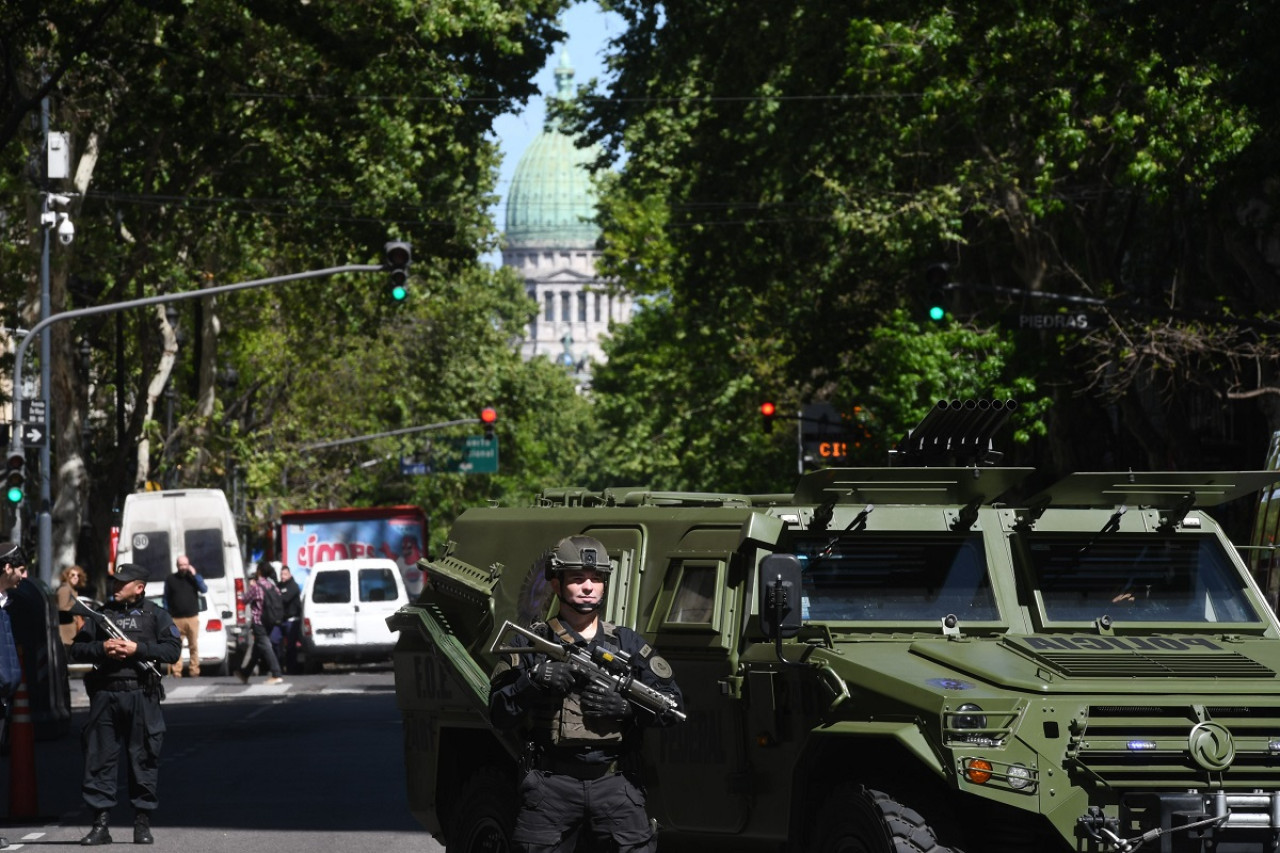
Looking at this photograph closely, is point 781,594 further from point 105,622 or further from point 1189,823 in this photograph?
point 105,622

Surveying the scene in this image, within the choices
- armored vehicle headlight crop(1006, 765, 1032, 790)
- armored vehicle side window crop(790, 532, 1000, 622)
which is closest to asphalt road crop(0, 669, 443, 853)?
armored vehicle side window crop(790, 532, 1000, 622)

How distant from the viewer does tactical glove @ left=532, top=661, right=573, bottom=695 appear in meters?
8.29

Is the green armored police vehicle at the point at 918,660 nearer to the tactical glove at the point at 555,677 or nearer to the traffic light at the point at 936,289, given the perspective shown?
the tactical glove at the point at 555,677

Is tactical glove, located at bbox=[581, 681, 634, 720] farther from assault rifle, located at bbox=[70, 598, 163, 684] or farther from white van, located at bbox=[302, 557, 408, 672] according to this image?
white van, located at bbox=[302, 557, 408, 672]

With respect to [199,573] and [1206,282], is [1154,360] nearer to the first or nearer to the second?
[1206,282]

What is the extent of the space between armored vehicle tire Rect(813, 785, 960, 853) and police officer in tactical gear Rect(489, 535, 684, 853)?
2.81 feet

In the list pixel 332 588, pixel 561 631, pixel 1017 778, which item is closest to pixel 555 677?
pixel 561 631

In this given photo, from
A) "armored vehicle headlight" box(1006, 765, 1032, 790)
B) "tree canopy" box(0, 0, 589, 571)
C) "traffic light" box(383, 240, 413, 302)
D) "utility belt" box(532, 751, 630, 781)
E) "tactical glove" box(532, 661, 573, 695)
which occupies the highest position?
"tree canopy" box(0, 0, 589, 571)

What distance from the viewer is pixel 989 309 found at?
37250 millimetres

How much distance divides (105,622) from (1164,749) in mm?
8018

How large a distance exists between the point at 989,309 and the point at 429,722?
26.4m

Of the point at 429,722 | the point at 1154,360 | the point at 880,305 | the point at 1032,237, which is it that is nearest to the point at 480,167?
the point at 880,305

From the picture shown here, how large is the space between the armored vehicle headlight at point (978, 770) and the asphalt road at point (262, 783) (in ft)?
20.7

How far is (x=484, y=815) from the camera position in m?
10.8
